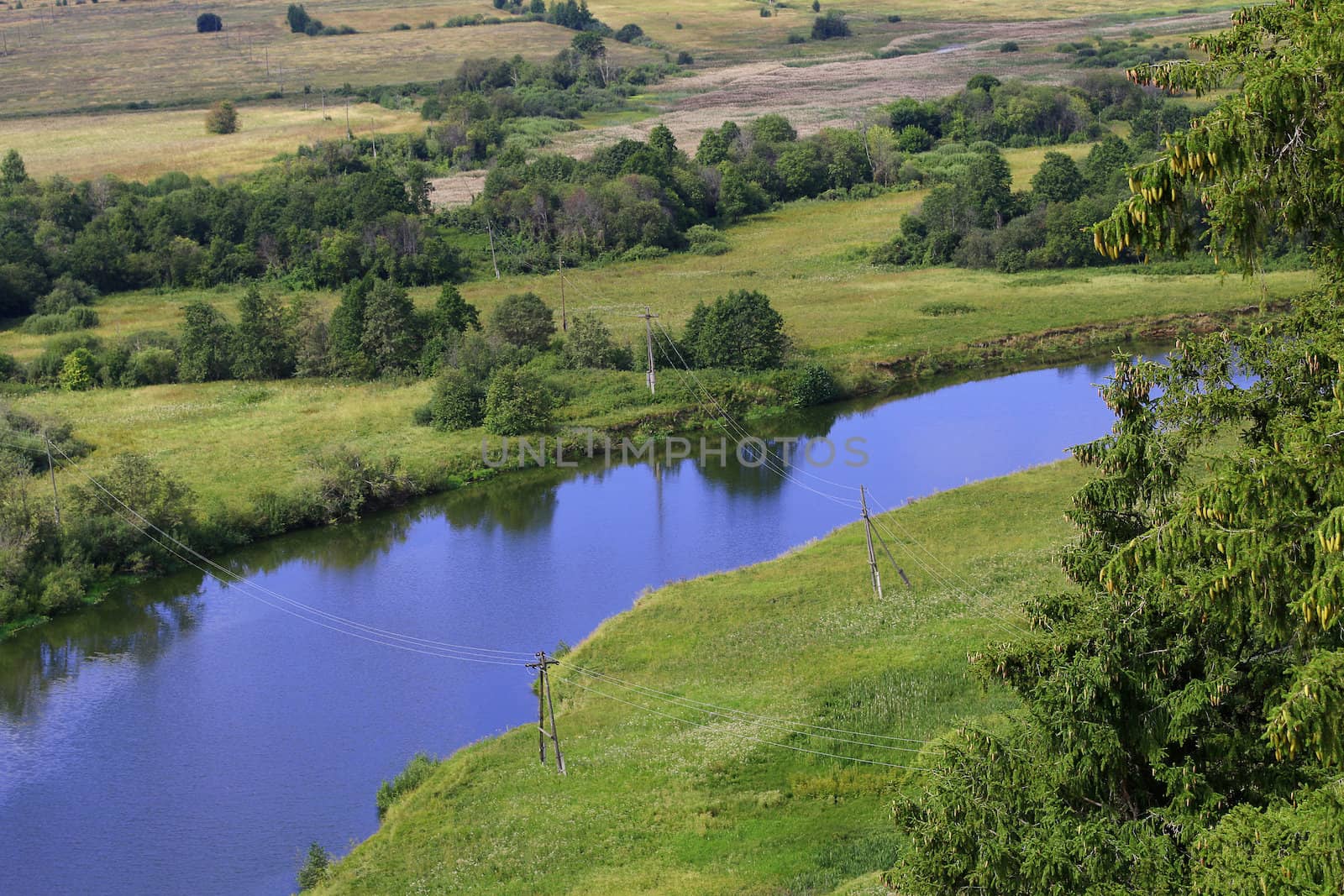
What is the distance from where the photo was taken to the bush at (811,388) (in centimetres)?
5753

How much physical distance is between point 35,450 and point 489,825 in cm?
2971

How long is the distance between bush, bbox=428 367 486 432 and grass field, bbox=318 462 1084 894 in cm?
1854

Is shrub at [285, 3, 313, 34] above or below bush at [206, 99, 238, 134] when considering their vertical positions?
above

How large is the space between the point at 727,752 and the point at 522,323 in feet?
124

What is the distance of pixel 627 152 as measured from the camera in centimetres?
9119

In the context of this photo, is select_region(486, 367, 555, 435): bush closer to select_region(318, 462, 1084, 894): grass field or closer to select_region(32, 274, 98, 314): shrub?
select_region(318, 462, 1084, 894): grass field

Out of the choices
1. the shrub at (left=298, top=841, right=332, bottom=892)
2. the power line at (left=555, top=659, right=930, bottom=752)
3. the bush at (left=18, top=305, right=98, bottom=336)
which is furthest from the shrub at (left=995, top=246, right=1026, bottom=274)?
the shrub at (left=298, top=841, right=332, bottom=892)

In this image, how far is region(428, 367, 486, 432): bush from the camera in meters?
53.9

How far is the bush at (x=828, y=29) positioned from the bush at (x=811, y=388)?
373 feet

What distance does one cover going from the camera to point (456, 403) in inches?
2121

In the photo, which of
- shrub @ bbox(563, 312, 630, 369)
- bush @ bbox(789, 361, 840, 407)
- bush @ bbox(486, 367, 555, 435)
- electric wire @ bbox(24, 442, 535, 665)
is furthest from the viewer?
shrub @ bbox(563, 312, 630, 369)

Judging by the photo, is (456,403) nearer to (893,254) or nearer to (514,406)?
(514,406)

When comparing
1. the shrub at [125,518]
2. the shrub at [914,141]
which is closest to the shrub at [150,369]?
the shrub at [125,518]

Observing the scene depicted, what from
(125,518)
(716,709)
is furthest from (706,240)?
(716,709)
